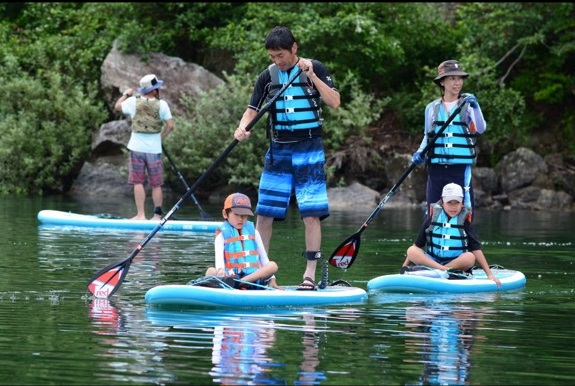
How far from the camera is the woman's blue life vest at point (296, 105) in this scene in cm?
1005

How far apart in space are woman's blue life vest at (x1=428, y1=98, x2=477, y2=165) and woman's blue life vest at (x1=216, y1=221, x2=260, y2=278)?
2627 millimetres

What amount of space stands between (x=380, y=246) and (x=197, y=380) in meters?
8.44

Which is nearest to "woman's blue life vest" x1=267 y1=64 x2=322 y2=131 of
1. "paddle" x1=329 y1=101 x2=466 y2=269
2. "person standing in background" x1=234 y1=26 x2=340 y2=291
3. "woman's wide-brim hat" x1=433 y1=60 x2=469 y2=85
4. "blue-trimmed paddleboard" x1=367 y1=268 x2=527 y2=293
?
"person standing in background" x1=234 y1=26 x2=340 y2=291

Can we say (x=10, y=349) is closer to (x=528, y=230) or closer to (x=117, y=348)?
(x=117, y=348)

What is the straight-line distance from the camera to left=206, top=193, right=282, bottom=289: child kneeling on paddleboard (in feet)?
31.1

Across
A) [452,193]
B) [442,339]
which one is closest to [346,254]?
[452,193]

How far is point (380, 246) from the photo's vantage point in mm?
14867

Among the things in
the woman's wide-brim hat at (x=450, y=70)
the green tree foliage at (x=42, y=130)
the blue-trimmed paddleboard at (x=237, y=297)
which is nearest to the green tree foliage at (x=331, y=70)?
the green tree foliage at (x=42, y=130)

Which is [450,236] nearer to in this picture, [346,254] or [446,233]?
[446,233]

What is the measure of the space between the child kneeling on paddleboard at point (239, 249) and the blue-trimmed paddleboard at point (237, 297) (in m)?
0.17

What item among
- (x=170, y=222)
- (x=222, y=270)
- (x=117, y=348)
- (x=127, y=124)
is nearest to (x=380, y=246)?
(x=170, y=222)

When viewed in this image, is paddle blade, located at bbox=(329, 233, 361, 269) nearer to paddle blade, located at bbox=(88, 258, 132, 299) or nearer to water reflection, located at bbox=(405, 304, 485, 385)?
water reflection, located at bbox=(405, 304, 485, 385)

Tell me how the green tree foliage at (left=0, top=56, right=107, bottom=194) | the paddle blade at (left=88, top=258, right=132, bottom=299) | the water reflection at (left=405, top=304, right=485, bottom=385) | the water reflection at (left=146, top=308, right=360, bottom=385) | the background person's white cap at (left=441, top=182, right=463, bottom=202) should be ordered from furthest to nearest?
the green tree foliage at (left=0, top=56, right=107, bottom=194) < the background person's white cap at (left=441, top=182, right=463, bottom=202) < the paddle blade at (left=88, top=258, right=132, bottom=299) < the water reflection at (left=405, top=304, right=485, bottom=385) < the water reflection at (left=146, top=308, right=360, bottom=385)

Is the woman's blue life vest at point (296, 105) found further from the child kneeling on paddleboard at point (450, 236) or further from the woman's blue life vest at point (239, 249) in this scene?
the child kneeling on paddleboard at point (450, 236)
